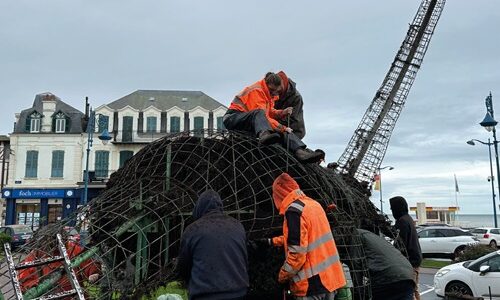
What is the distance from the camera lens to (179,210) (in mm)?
5164

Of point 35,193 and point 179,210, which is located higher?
point 35,193

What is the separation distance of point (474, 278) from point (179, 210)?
34.9 ft

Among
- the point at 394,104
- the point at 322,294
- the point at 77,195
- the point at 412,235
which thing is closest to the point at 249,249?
the point at 322,294

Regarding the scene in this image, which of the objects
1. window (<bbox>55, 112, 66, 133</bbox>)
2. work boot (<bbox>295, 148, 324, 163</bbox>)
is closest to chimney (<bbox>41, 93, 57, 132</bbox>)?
window (<bbox>55, 112, 66, 133</bbox>)

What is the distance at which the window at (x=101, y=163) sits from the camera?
133 ft

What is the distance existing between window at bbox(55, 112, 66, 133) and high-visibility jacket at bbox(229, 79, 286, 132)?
38778 mm

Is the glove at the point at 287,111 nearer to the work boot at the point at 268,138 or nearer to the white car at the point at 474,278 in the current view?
the work boot at the point at 268,138

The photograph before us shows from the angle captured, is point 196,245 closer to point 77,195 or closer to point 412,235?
point 412,235

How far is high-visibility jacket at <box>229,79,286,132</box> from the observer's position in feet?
20.9

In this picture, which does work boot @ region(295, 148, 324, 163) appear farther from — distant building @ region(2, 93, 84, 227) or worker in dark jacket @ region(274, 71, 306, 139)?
distant building @ region(2, 93, 84, 227)

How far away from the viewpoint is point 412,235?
23.6 feet

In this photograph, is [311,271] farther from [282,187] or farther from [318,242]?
[282,187]

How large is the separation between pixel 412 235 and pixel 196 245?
4.29 metres

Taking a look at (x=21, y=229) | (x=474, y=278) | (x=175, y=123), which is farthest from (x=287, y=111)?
(x=175, y=123)
